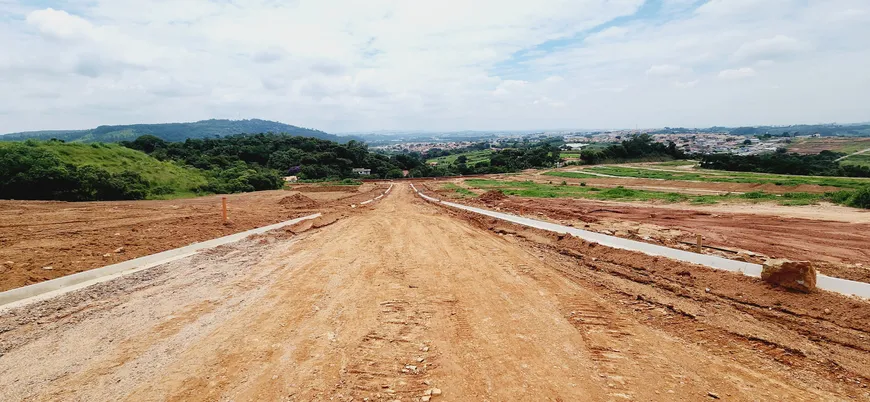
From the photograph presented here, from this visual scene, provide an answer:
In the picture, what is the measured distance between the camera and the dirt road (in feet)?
13.6

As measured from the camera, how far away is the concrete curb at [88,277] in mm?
6560

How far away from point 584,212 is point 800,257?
8815 mm

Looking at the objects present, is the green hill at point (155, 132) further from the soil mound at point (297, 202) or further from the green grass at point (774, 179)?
the soil mound at point (297, 202)

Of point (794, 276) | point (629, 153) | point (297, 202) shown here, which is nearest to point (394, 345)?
point (794, 276)

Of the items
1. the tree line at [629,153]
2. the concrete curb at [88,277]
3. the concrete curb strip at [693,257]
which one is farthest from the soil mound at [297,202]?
the tree line at [629,153]

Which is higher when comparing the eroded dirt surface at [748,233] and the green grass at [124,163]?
the green grass at [124,163]

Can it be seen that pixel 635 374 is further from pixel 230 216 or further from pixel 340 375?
pixel 230 216

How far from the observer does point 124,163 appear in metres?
24.0

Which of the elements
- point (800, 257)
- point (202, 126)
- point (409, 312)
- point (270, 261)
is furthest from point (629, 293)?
point (202, 126)

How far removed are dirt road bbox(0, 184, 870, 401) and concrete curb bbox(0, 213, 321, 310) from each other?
0.47 meters

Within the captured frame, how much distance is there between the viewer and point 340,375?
4.40m

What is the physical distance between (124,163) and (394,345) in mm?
26418

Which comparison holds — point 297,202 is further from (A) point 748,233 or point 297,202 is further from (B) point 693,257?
(A) point 748,233

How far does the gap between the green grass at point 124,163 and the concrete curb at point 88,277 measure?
49.6 feet
